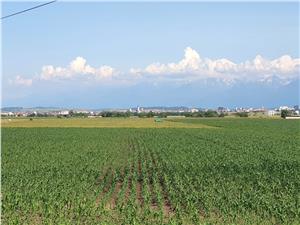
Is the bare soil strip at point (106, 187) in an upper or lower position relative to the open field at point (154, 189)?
lower

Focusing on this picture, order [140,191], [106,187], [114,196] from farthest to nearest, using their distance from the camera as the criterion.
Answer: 1. [106,187]
2. [140,191]
3. [114,196]

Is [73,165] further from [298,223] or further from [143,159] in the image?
[298,223]

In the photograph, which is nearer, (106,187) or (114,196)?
(114,196)

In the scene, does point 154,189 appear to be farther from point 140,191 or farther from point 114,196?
point 114,196

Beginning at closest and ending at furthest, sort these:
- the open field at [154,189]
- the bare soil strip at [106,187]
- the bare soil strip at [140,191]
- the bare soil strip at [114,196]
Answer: the open field at [154,189] → the bare soil strip at [114,196] → the bare soil strip at [140,191] → the bare soil strip at [106,187]

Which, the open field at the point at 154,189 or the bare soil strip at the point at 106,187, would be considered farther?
the bare soil strip at the point at 106,187

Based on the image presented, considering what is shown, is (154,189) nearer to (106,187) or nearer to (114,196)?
(114,196)

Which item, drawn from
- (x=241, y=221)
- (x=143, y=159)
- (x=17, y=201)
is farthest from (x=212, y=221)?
(x=143, y=159)

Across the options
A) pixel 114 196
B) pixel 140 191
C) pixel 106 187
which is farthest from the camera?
pixel 106 187

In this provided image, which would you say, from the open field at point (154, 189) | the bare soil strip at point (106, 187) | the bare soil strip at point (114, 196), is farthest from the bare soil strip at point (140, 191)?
the bare soil strip at point (106, 187)

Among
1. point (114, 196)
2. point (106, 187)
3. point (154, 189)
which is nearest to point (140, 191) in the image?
point (154, 189)

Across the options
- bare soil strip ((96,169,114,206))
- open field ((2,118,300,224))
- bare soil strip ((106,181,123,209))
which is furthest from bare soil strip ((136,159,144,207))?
bare soil strip ((96,169,114,206))

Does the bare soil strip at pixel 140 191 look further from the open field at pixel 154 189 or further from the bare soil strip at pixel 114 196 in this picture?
the bare soil strip at pixel 114 196

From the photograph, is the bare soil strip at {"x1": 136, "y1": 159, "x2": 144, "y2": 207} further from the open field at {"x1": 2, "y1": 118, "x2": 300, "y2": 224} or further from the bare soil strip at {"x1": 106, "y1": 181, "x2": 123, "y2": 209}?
the bare soil strip at {"x1": 106, "y1": 181, "x2": 123, "y2": 209}
